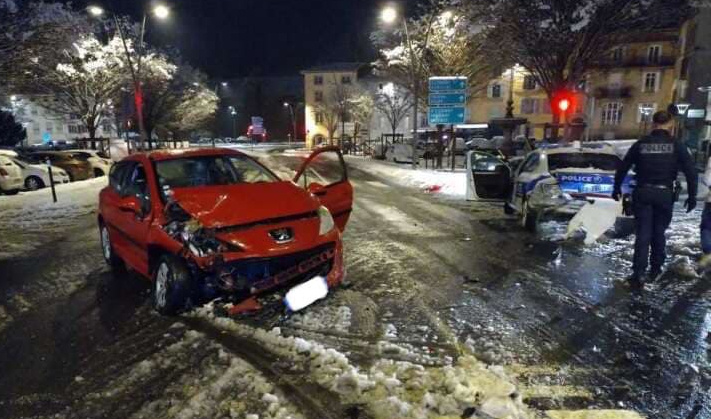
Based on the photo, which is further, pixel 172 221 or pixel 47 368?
pixel 172 221

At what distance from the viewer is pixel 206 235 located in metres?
4.38

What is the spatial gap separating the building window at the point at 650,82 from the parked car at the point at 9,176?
1986 inches

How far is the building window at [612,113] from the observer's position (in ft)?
154

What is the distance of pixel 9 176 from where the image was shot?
1511cm

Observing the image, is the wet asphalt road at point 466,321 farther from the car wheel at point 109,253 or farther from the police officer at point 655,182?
the police officer at point 655,182

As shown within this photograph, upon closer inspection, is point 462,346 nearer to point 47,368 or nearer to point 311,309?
point 311,309

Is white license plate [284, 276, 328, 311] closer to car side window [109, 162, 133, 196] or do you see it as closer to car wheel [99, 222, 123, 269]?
car side window [109, 162, 133, 196]

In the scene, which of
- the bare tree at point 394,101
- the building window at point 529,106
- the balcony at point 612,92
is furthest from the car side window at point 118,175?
the building window at point 529,106

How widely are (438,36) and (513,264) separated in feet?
67.2

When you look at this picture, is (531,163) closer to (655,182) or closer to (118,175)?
(655,182)

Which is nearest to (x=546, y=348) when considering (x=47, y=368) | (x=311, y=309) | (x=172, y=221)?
(x=311, y=309)

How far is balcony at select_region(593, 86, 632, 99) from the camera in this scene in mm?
46438

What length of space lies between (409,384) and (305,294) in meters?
1.67

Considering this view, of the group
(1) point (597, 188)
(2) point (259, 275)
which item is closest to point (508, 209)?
(1) point (597, 188)
